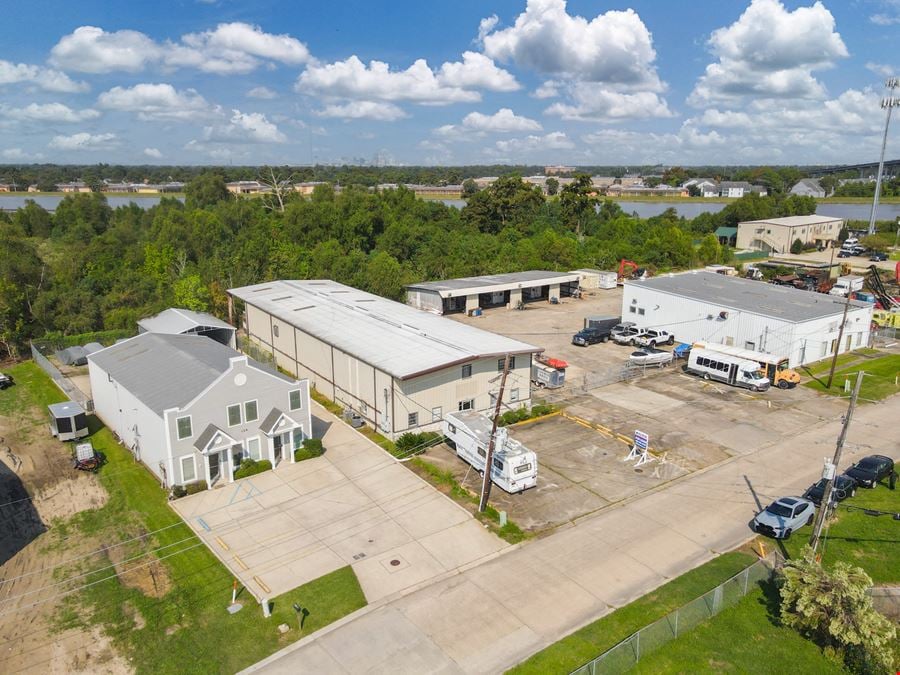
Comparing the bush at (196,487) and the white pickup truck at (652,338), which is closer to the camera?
the bush at (196,487)

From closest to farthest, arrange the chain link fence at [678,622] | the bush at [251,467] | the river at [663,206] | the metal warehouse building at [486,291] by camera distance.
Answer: the chain link fence at [678,622] < the bush at [251,467] < the metal warehouse building at [486,291] < the river at [663,206]

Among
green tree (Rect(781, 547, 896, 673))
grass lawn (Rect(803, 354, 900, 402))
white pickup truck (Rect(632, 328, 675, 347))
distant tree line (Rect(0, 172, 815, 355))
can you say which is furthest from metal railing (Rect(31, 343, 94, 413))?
grass lawn (Rect(803, 354, 900, 402))

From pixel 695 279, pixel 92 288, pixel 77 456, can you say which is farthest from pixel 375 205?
pixel 77 456

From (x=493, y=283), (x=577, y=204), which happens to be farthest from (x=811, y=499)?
(x=577, y=204)

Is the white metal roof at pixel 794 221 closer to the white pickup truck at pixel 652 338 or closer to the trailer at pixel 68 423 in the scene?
the white pickup truck at pixel 652 338

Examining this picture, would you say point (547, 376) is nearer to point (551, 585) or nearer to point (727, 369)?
point (727, 369)

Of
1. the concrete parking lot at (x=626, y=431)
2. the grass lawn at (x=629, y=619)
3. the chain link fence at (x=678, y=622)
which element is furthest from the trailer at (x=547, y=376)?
the chain link fence at (x=678, y=622)
